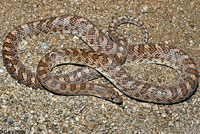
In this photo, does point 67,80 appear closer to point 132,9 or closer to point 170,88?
point 170,88

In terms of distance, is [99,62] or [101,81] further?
[101,81]

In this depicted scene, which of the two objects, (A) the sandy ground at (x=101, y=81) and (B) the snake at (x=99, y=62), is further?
(B) the snake at (x=99, y=62)

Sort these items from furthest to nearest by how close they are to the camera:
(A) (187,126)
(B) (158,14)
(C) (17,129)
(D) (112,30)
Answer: (B) (158,14)
(D) (112,30)
(A) (187,126)
(C) (17,129)

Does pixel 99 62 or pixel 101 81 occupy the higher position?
pixel 99 62

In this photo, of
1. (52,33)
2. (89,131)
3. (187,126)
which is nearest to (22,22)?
(52,33)
